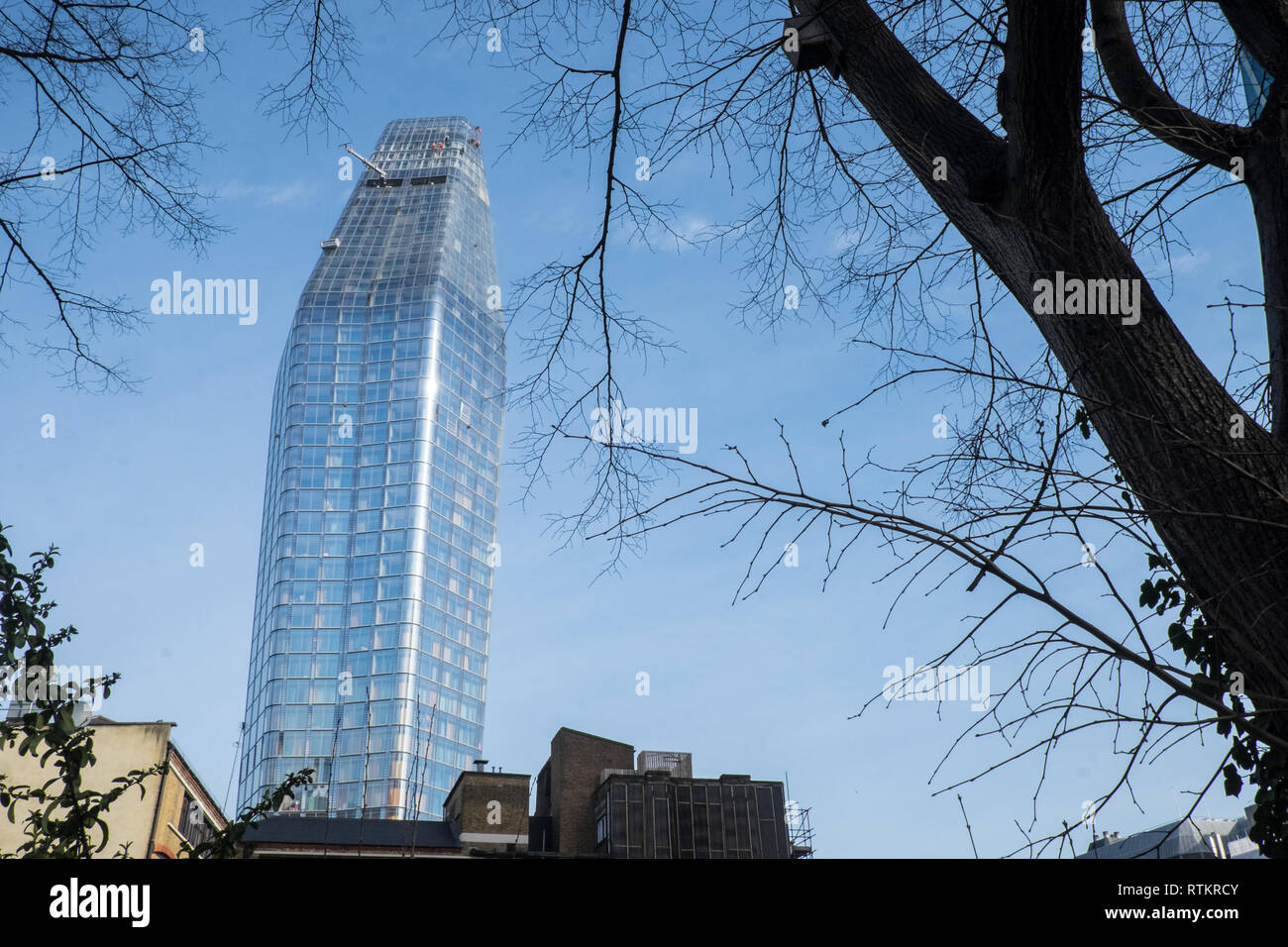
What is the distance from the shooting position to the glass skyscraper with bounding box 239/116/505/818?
84.8m

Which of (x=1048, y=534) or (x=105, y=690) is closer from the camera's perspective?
(x=1048, y=534)

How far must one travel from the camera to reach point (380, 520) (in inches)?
3634

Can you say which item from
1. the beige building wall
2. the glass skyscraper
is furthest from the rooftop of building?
the glass skyscraper

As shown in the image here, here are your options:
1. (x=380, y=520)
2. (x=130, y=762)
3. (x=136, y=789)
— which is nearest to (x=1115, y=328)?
(x=136, y=789)

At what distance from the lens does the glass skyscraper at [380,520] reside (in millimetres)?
84750

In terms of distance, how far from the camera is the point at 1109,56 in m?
2.83

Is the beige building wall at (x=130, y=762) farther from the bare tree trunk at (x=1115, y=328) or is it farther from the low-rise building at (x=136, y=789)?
the bare tree trunk at (x=1115, y=328)

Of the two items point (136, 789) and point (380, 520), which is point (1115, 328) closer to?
point (136, 789)

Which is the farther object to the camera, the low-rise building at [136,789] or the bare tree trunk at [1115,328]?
the low-rise building at [136,789]

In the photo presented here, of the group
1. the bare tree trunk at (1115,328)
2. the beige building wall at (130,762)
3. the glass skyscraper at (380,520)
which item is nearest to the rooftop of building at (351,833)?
the beige building wall at (130,762)

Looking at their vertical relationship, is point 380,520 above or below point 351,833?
above
